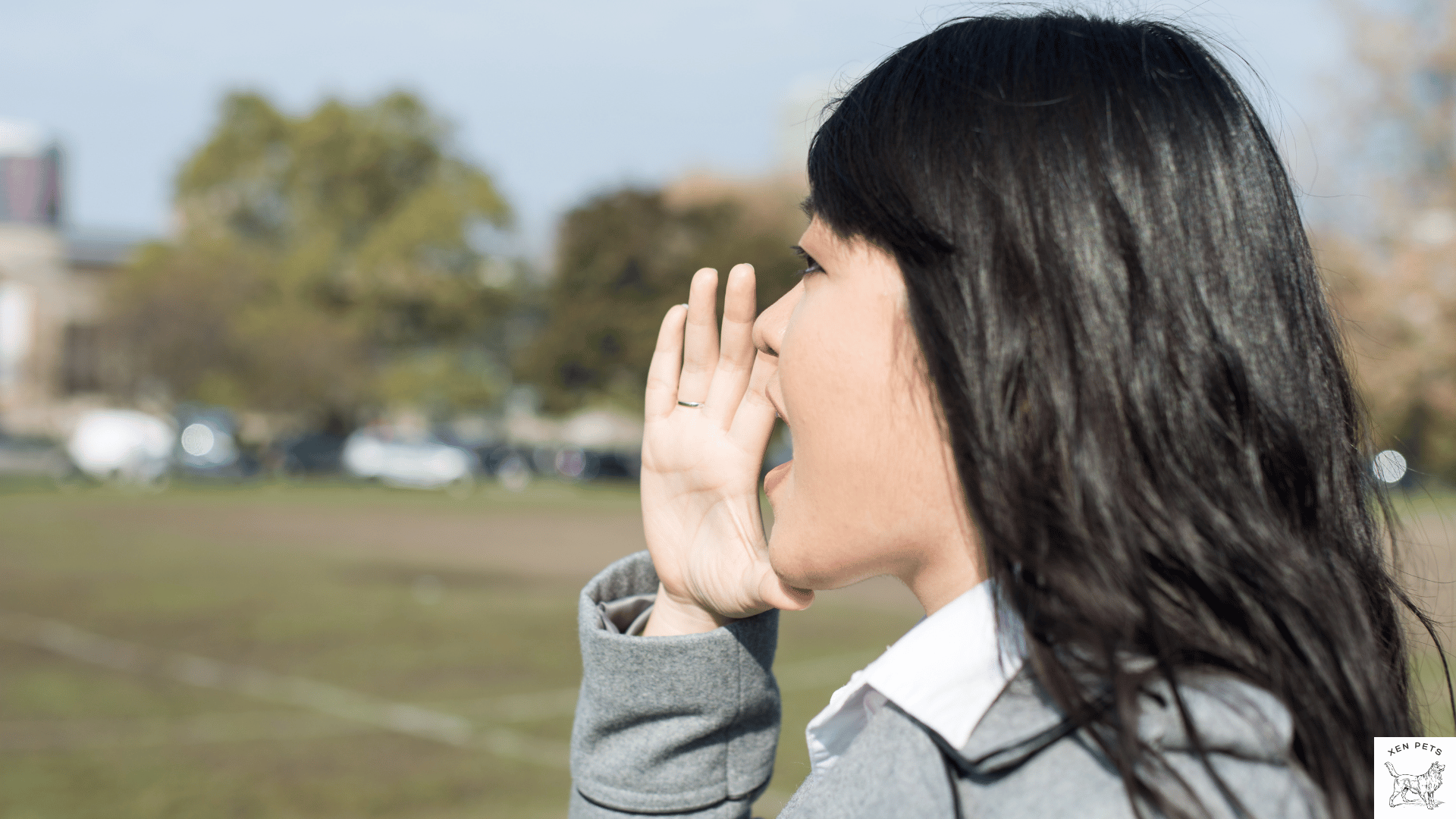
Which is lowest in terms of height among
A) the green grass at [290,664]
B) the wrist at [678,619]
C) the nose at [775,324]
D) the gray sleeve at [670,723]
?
the green grass at [290,664]

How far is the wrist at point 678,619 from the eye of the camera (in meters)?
→ 1.68

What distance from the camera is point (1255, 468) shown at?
3.51 feet

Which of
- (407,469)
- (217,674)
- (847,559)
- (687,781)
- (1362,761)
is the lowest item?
(407,469)

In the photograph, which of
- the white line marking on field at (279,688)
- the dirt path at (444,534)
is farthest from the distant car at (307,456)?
the white line marking on field at (279,688)

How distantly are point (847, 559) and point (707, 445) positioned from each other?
0.54 m

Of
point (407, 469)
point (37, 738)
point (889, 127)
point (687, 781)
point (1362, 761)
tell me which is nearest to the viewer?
point (1362, 761)

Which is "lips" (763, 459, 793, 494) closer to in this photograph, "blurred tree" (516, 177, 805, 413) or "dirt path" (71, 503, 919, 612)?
"dirt path" (71, 503, 919, 612)

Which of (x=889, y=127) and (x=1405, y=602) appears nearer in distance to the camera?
(x=889, y=127)

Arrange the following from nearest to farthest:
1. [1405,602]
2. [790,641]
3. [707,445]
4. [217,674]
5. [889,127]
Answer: [889,127], [1405,602], [707,445], [217,674], [790,641]

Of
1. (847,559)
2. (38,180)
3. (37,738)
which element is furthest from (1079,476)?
(38,180)

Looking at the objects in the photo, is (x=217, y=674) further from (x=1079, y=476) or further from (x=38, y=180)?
(x=38, y=180)

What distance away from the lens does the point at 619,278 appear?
40.2 metres

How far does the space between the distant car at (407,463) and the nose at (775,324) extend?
32191 mm

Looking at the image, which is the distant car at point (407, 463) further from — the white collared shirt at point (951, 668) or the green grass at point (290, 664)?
Result: the white collared shirt at point (951, 668)
